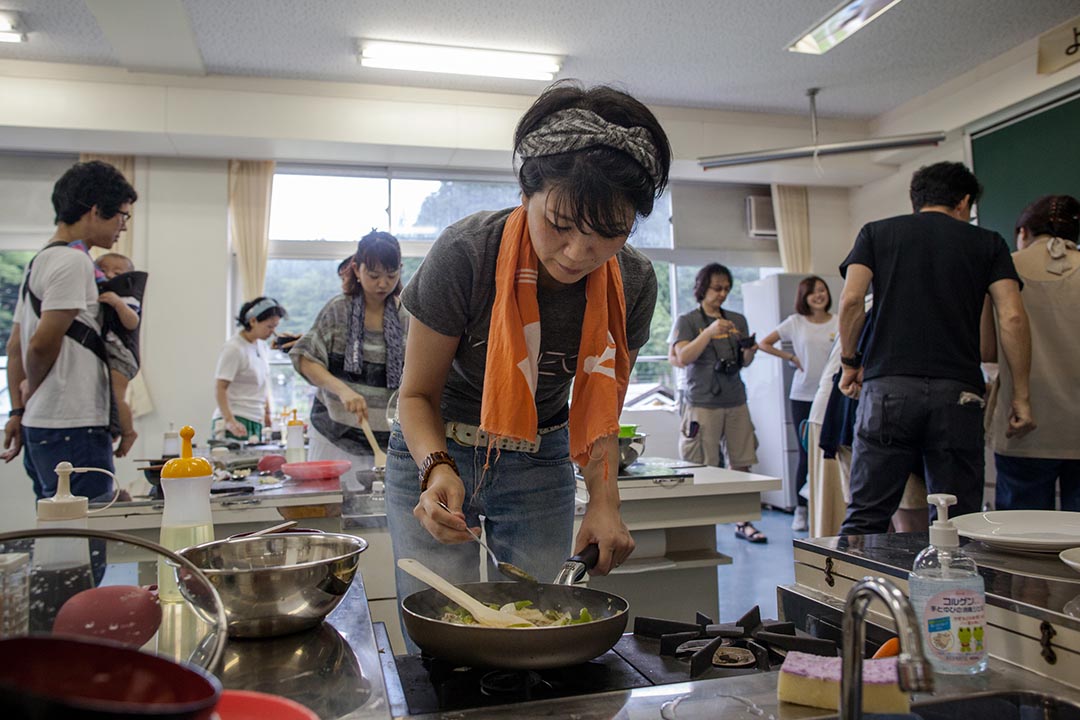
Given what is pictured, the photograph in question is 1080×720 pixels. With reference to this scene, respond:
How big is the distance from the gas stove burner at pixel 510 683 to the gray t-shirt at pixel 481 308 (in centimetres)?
50

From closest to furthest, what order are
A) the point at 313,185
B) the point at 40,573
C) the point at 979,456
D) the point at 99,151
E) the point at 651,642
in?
the point at 40,573 < the point at 651,642 < the point at 979,456 < the point at 99,151 < the point at 313,185

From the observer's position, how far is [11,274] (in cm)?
492

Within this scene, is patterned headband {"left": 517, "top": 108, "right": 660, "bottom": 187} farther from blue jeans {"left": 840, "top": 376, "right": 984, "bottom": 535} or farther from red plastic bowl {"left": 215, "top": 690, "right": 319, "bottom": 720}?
blue jeans {"left": 840, "top": 376, "right": 984, "bottom": 535}

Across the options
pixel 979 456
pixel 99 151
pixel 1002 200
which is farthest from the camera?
pixel 99 151

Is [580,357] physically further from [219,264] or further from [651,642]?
[219,264]

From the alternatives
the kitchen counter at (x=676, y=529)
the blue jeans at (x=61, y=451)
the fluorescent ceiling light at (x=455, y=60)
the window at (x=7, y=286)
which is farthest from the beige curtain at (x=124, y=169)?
the kitchen counter at (x=676, y=529)

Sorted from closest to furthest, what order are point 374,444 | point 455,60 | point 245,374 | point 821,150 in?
point 374,444 < point 245,374 < point 455,60 < point 821,150

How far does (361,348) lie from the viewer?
8.06 feet

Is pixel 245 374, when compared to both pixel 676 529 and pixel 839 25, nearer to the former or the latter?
pixel 676 529

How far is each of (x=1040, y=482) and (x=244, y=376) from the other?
365cm

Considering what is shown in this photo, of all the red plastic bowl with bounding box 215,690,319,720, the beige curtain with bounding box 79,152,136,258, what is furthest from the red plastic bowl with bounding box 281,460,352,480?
the beige curtain with bounding box 79,152,136,258

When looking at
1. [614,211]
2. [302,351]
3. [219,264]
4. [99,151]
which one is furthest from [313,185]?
[614,211]

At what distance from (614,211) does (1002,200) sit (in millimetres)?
4559

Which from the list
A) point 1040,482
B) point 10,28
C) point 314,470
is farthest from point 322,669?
point 10,28
